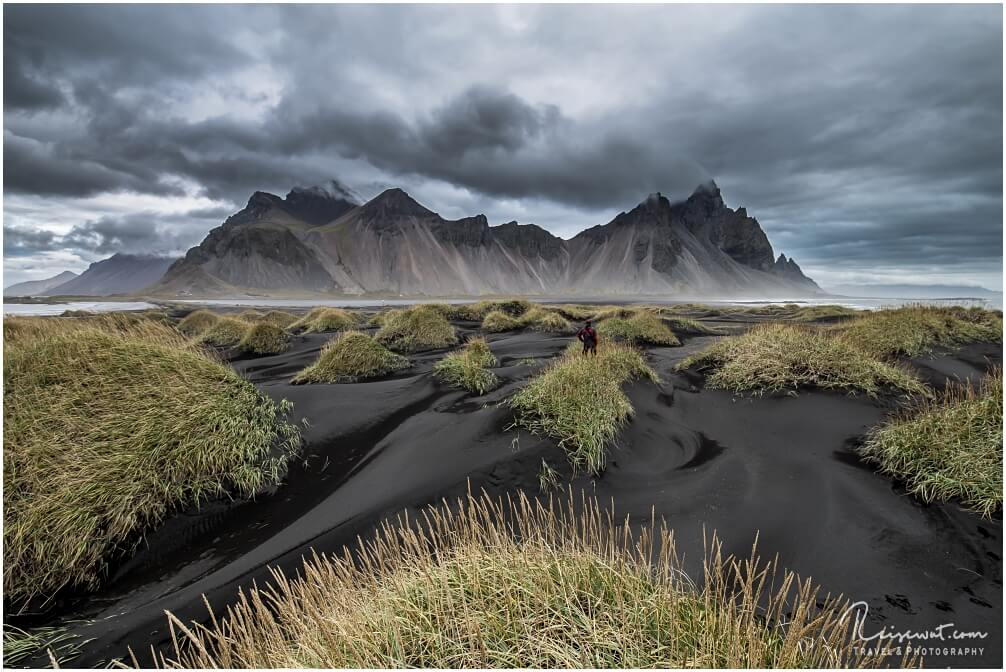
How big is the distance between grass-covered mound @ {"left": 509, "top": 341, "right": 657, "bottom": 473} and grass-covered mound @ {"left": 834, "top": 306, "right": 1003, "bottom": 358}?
10845mm

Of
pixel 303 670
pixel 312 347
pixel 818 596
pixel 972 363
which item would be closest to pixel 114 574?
pixel 303 670

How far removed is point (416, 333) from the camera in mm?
23359

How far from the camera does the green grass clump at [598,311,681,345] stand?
78.6 ft

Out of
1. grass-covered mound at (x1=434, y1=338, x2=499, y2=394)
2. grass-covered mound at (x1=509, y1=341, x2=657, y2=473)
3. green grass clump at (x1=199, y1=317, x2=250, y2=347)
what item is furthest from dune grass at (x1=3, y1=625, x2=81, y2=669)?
green grass clump at (x1=199, y1=317, x2=250, y2=347)

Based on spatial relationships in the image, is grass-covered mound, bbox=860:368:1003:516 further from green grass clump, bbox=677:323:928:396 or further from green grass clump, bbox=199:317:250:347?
green grass clump, bbox=199:317:250:347

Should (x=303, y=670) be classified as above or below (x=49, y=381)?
below

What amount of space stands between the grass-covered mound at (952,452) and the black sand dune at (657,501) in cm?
33

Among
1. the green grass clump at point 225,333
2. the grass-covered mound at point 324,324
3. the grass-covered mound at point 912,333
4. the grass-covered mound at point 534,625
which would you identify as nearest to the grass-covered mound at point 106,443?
the grass-covered mound at point 534,625

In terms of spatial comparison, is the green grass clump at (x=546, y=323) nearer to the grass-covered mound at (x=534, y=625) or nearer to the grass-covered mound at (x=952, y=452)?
the grass-covered mound at (x=952, y=452)

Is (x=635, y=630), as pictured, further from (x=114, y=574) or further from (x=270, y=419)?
(x=270, y=419)

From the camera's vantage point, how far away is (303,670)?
335 cm

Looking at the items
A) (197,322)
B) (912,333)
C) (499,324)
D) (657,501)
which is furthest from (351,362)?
(197,322)

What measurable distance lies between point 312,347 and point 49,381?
14.8 metres

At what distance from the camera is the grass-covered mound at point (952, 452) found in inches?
280
